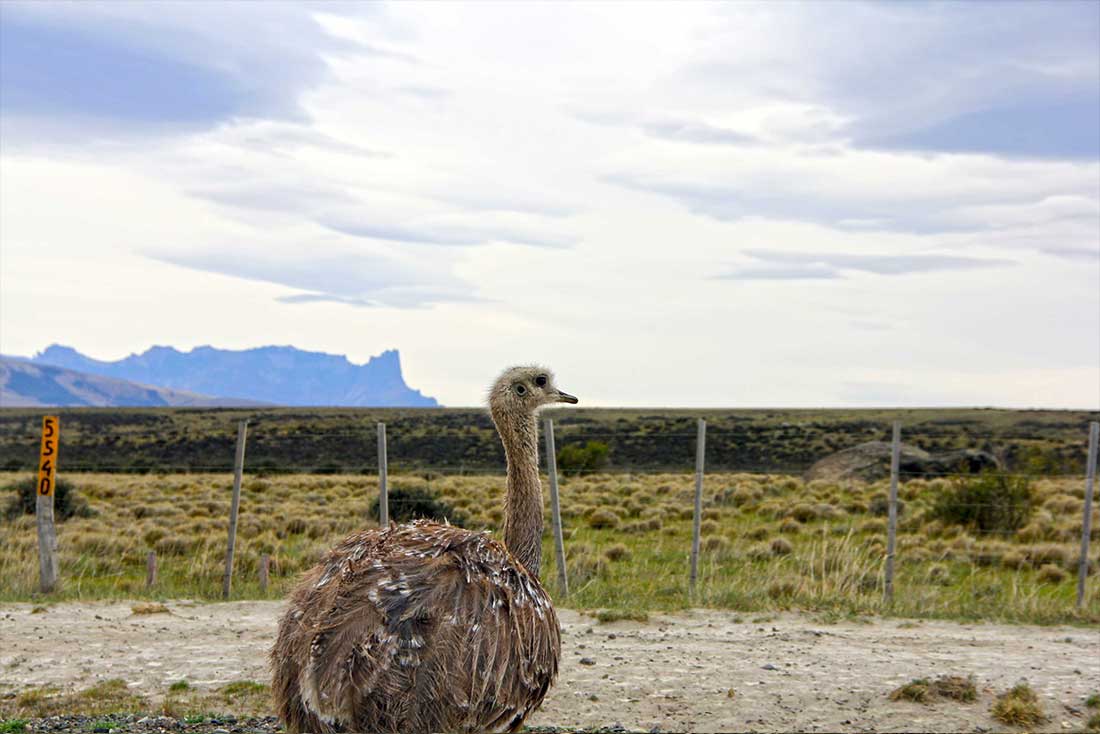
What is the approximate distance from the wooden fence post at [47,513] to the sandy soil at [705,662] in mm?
1084

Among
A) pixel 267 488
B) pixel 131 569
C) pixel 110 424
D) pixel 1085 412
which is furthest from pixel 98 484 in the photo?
pixel 1085 412

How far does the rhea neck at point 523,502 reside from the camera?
5.77 metres

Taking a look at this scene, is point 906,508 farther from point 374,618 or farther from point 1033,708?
point 374,618

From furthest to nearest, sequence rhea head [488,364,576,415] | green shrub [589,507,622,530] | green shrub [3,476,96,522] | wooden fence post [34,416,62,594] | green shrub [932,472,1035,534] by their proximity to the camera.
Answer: green shrub [3,476,96,522] → green shrub [589,507,622,530] → green shrub [932,472,1035,534] → wooden fence post [34,416,62,594] → rhea head [488,364,576,415]

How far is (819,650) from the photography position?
9.88 m

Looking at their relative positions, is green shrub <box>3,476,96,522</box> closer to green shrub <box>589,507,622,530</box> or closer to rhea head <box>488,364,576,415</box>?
green shrub <box>589,507,622,530</box>

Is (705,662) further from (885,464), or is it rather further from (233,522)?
(885,464)

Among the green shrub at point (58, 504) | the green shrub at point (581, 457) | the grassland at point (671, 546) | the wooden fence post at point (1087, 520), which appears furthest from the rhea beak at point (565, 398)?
the green shrub at point (581, 457)

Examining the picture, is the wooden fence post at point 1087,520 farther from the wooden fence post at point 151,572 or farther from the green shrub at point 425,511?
the wooden fence post at point 151,572

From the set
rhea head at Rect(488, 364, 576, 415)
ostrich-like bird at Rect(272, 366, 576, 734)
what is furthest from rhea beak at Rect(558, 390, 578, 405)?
ostrich-like bird at Rect(272, 366, 576, 734)

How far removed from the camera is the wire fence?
13133 millimetres

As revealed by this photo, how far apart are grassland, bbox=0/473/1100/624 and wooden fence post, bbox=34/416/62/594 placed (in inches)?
9.8

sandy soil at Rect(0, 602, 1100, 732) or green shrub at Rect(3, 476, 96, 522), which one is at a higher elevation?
sandy soil at Rect(0, 602, 1100, 732)

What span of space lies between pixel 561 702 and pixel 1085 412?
9805 centimetres
